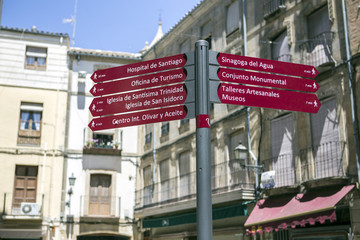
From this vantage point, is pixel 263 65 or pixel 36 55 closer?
pixel 263 65

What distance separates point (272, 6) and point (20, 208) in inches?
587

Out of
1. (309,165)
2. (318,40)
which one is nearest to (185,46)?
(318,40)

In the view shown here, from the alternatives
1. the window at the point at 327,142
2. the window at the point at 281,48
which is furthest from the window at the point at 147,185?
the window at the point at 327,142

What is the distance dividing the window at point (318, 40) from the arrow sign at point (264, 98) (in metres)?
8.83

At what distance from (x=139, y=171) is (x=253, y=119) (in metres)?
10.9

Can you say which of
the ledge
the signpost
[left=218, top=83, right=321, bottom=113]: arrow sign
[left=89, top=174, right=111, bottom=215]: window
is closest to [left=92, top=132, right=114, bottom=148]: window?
the ledge

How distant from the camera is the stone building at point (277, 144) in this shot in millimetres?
12711

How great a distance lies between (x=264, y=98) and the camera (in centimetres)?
471

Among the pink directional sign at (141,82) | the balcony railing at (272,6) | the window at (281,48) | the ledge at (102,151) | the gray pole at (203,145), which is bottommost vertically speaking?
the gray pole at (203,145)

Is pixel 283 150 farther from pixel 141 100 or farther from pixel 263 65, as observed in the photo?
pixel 141 100

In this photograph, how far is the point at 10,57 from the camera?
81.9 feet

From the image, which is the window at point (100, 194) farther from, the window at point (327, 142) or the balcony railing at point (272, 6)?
the window at point (327, 142)

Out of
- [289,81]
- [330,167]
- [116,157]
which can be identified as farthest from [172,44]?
[289,81]

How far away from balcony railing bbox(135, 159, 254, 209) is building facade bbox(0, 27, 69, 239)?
4519 mm
